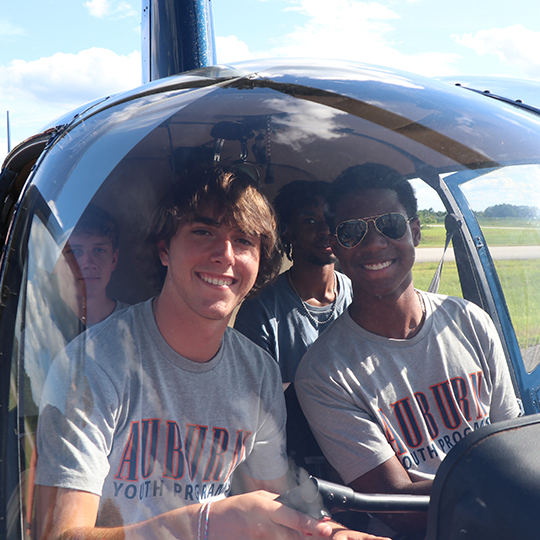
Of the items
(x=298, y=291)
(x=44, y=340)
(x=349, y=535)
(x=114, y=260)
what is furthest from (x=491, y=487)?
(x=44, y=340)

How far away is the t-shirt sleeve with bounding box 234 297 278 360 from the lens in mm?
1229

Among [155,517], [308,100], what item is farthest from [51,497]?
[308,100]

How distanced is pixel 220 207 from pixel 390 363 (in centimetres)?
53

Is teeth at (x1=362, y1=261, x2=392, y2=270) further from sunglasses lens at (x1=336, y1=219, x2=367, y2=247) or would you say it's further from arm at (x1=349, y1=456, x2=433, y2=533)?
arm at (x1=349, y1=456, x2=433, y2=533)

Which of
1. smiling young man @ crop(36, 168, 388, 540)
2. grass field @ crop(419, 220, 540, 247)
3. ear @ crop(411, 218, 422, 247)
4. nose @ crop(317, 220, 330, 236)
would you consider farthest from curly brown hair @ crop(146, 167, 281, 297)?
grass field @ crop(419, 220, 540, 247)

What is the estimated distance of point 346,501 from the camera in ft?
3.41

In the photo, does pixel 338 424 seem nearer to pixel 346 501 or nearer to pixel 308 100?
pixel 346 501

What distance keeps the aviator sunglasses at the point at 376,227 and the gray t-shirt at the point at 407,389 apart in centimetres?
19

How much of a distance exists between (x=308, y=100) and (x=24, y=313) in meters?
0.99

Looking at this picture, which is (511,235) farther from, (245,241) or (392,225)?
(245,241)

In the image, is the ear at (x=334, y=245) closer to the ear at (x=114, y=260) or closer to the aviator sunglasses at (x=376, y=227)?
the aviator sunglasses at (x=376, y=227)

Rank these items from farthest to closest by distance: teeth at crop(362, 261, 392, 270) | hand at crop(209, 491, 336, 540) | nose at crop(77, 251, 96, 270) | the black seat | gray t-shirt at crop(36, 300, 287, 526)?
nose at crop(77, 251, 96, 270), teeth at crop(362, 261, 392, 270), gray t-shirt at crop(36, 300, 287, 526), hand at crop(209, 491, 336, 540), the black seat

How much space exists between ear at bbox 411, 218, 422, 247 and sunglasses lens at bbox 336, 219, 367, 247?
119mm

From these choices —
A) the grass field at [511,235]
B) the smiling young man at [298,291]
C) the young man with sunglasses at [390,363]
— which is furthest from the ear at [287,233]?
the grass field at [511,235]
